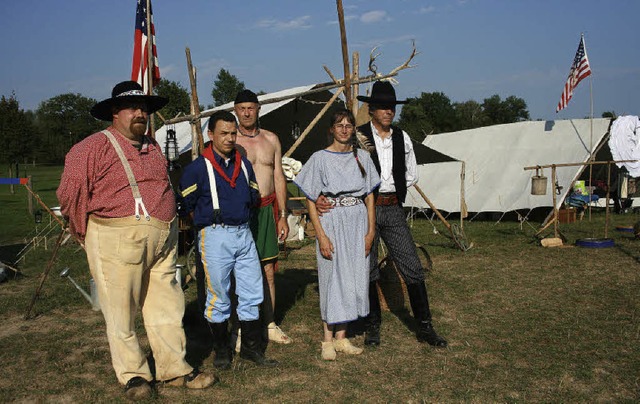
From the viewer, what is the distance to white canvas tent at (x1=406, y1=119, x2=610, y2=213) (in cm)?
1298

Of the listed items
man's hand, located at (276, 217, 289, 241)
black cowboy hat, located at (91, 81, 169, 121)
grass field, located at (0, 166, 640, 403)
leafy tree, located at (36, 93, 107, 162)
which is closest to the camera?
black cowboy hat, located at (91, 81, 169, 121)

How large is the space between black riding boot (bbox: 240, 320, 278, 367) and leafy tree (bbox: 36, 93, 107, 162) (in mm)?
46339

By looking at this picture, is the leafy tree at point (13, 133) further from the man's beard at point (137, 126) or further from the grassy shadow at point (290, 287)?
the man's beard at point (137, 126)

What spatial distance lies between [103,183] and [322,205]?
1512 mm

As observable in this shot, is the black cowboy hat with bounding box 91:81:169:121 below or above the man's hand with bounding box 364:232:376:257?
above

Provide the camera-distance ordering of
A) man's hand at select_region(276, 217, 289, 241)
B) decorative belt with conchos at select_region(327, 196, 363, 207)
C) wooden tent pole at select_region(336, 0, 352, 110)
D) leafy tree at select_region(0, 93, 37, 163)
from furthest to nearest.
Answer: leafy tree at select_region(0, 93, 37, 163)
wooden tent pole at select_region(336, 0, 352, 110)
man's hand at select_region(276, 217, 289, 241)
decorative belt with conchos at select_region(327, 196, 363, 207)

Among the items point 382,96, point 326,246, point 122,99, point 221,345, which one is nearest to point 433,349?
point 326,246

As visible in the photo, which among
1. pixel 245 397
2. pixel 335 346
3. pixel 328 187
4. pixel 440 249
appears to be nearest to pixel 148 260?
pixel 245 397

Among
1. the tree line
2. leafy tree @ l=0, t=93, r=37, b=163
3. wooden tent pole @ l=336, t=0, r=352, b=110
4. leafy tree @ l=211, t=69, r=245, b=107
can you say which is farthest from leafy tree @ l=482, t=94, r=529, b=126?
wooden tent pole @ l=336, t=0, r=352, b=110

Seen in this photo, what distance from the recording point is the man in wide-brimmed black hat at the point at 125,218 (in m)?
3.21

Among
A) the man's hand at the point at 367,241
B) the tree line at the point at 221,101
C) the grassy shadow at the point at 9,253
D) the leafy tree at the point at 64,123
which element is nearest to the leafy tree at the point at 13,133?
the tree line at the point at 221,101

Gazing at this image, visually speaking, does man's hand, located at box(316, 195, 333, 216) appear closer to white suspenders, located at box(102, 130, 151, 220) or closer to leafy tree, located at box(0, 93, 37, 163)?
white suspenders, located at box(102, 130, 151, 220)

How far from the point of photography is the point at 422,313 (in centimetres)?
440

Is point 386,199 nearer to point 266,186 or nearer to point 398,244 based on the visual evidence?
point 398,244
